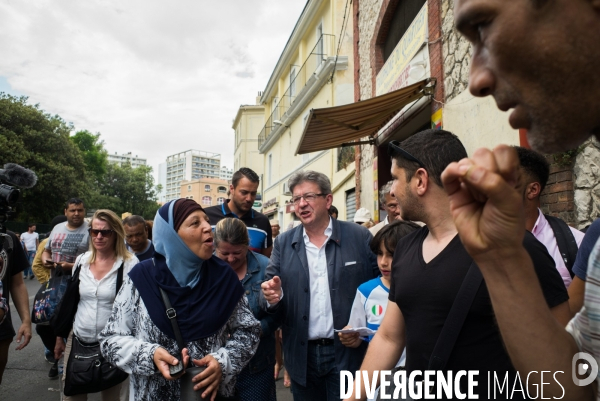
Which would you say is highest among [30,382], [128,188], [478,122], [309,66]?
[128,188]

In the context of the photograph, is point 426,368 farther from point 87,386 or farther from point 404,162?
point 87,386

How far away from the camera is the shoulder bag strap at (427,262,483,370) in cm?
154

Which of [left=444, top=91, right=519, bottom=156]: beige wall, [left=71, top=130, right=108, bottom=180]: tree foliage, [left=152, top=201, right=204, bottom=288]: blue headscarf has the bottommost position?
[left=152, top=201, right=204, bottom=288]: blue headscarf

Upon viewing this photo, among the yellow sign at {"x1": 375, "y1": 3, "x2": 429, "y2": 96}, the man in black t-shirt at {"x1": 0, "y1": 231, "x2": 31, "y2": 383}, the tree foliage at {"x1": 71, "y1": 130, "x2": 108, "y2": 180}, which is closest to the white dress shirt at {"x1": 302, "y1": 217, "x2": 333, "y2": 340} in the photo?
the man in black t-shirt at {"x1": 0, "y1": 231, "x2": 31, "y2": 383}

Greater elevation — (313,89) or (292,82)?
(292,82)

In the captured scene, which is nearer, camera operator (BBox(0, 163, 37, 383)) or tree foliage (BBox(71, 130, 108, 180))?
camera operator (BBox(0, 163, 37, 383))

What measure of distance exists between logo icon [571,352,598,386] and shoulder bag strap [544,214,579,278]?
1756 millimetres

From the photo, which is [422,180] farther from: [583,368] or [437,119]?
[437,119]

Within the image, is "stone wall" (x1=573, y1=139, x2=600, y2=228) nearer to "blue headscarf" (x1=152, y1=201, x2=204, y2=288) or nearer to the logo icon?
the logo icon

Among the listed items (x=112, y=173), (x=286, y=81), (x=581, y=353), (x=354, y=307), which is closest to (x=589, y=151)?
(x=354, y=307)

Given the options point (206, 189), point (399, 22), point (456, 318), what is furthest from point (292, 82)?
point (206, 189)

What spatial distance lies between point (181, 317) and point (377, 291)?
134 cm

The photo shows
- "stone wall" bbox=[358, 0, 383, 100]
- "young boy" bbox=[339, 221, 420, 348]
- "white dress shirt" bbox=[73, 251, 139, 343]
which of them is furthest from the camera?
"stone wall" bbox=[358, 0, 383, 100]

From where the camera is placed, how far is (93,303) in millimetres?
3674
